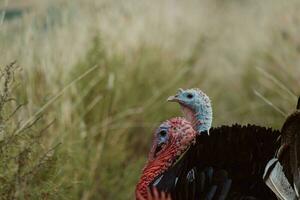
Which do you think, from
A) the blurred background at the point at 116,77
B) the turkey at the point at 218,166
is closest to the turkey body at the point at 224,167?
the turkey at the point at 218,166

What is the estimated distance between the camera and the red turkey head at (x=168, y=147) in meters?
3.44

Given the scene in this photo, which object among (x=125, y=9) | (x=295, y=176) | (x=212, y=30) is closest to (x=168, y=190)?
(x=295, y=176)

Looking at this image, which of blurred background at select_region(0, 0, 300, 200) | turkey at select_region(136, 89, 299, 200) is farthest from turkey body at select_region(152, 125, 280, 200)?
blurred background at select_region(0, 0, 300, 200)

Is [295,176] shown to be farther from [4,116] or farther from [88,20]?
[88,20]

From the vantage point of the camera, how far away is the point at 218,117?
336 inches

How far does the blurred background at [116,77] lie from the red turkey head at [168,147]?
43 cm

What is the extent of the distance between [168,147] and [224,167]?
36cm

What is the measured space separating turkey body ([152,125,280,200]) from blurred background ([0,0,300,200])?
0.79ft

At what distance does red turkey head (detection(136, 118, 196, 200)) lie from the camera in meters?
3.44

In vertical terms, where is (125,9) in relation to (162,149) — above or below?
above

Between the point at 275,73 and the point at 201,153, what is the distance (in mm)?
5775

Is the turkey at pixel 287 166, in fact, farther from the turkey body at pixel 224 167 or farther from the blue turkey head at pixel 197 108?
the blue turkey head at pixel 197 108

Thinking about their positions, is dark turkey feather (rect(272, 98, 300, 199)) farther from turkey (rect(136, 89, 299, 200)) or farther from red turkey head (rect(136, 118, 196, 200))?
red turkey head (rect(136, 118, 196, 200))

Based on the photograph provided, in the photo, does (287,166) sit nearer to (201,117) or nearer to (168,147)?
(168,147)
